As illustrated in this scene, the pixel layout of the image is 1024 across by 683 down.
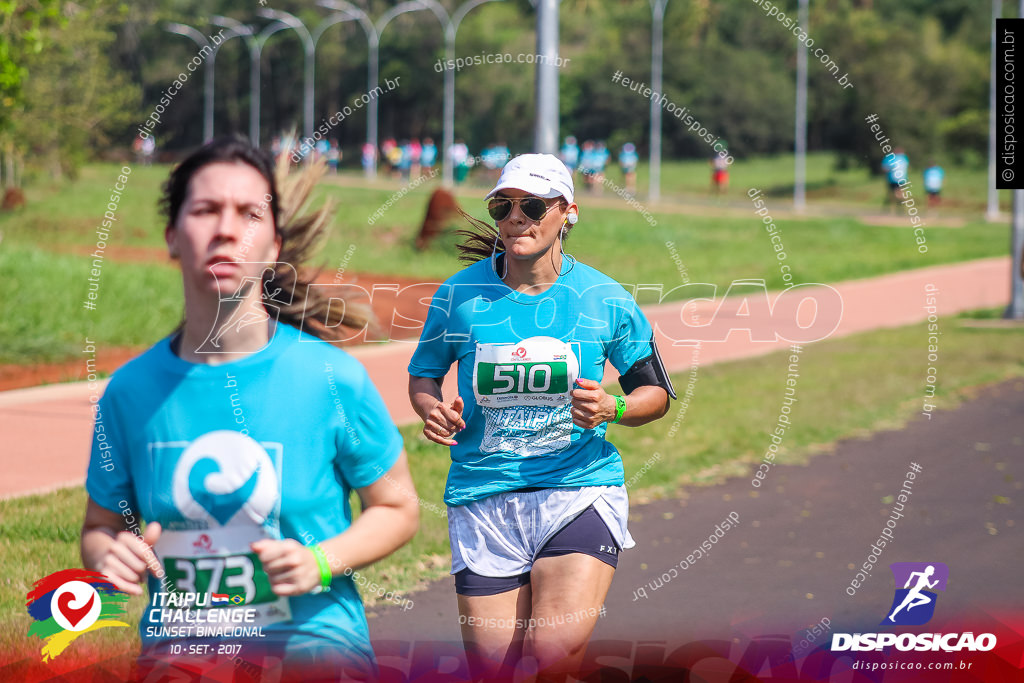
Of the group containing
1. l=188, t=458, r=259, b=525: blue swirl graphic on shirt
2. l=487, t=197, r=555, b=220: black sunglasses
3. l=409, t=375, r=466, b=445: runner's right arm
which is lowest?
l=188, t=458, r=259, b=525: blue swirl graphic on shirt

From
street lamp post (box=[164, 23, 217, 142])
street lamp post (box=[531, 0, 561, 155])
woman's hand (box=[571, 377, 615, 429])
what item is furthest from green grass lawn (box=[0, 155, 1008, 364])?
street lamp post (box=[164, 23, 217, 142])

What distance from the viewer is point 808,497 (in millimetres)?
7289

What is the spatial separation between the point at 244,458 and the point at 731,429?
7047 millimetres

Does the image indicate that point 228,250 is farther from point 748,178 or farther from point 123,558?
point 748,178

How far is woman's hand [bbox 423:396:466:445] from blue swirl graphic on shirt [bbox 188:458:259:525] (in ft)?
2.82

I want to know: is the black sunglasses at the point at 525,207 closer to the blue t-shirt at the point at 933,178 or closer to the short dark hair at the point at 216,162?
the short dark hair at the point at 216,162

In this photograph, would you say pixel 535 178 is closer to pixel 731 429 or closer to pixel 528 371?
pixel 528 371

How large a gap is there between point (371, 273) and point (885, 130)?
26.2 meters

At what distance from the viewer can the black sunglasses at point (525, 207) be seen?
3283 millimetres

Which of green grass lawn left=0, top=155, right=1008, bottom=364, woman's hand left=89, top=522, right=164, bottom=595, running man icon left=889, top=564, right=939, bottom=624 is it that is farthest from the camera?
green grass lawn left=0, top=155, right=1008, bottom=364

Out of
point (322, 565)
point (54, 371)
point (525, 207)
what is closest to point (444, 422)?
point (525, 207)

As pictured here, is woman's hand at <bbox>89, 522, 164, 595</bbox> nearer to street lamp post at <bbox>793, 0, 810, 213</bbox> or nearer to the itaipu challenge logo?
the itaipu challenge logo

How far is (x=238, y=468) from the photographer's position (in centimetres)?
236

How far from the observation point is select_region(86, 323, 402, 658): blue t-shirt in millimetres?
2363
